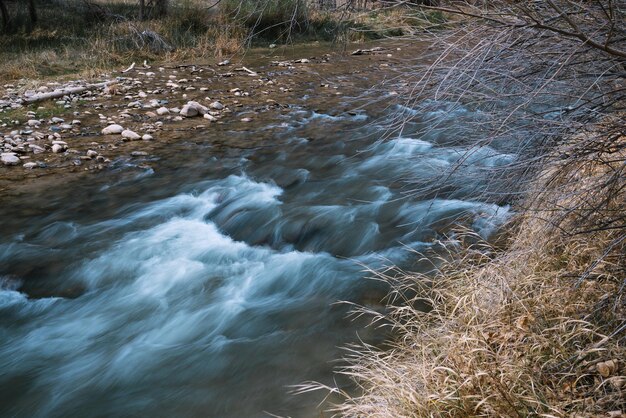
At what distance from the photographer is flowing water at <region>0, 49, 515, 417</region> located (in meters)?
3.76

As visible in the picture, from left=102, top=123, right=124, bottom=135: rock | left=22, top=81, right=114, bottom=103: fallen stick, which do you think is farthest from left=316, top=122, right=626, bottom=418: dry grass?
left=22, top=81, right=114, bottom=103: fallen stick

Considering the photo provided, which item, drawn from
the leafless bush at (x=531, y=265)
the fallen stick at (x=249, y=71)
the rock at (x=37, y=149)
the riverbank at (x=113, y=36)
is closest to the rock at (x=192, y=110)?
the riverbank at (x=113, y=36)

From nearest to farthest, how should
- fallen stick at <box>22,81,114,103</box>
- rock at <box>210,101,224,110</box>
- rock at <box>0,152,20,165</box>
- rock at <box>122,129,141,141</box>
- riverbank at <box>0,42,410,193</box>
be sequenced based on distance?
rock at <box>0,152,20,165</box> < riverbank at <box>0,42,410,193</box> < rock at <box>122,129,141,141</box> < fallen stick at <box>22,81,114,103</box> < rock at <box>210,101,224,110</box>

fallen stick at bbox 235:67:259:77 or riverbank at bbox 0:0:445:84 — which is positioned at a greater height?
riverbank at bbox 0:0:445:84

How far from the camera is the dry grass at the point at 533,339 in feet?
8.44

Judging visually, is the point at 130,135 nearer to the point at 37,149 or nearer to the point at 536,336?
the point at 37,149

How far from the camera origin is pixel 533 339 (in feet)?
9.79

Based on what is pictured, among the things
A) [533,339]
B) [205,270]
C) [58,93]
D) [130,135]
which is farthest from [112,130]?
[533,339]

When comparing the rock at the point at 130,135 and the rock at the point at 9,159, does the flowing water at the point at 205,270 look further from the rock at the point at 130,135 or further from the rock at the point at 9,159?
the rock at the point at 9,159

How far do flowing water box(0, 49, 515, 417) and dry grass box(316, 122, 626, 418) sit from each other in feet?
1.77

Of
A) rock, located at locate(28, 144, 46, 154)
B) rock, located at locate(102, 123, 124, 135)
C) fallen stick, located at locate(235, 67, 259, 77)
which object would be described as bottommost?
rock, located at locate(28, 144, 46, 154)

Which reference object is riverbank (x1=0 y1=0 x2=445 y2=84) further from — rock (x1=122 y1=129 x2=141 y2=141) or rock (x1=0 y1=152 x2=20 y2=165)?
rock (x1=0 y1=152 x2=20 y2=165)

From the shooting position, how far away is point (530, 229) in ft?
13.5

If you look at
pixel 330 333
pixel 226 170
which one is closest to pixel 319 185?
pixel 226 170
